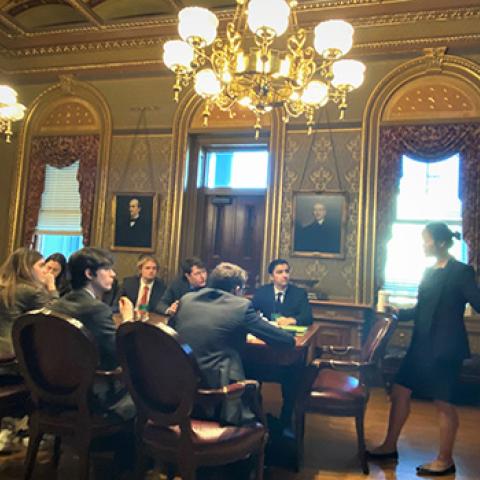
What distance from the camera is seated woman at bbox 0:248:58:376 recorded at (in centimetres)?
272

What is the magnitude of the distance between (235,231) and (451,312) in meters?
3.50

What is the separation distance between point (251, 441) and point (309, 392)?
0.78 meters

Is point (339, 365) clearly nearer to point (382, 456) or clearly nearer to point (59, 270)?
point (382, 456)

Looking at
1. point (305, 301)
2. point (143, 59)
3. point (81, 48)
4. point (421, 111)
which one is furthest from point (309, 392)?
point (81, 48)

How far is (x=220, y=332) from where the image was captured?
2186 millimetres

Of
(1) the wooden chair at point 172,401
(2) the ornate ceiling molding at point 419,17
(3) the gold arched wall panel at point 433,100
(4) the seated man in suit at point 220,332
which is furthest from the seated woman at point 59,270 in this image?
(2) the ornate ceiling molding at point 419,17

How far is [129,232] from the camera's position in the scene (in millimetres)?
6020

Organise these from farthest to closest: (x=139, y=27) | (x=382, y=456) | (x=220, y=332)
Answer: (x=139, y=27)
(x=382, y=456)
(x=220, y=332)

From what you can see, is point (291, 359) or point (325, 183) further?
point (325, 183)

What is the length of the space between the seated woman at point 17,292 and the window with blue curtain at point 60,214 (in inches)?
140

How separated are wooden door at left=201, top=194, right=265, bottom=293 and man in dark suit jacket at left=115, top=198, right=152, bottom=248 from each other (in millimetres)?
722

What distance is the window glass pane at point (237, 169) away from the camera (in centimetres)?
601

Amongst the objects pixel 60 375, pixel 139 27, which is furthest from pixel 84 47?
pixel 60 375

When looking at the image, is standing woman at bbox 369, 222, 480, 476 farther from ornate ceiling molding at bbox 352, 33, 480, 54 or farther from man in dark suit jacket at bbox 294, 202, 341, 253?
ornate ceiling molding at bbox 352, 33, 480, 54
